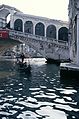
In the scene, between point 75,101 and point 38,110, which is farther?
point 75,101

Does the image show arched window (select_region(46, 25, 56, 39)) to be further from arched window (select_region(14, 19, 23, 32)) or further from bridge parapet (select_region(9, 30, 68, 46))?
arched window (select_region(14, 19, 23, 32))

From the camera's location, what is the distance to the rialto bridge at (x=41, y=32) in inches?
2409

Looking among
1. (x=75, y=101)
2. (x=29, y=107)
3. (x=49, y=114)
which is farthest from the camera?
(x=75, y=101)

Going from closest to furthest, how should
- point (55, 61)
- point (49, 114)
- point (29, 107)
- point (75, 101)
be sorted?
point (49, 114) → point (29, 107) → point (75, 101) → point (55, 61)

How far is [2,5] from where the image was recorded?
6156cm

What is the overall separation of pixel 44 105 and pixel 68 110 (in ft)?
5.42

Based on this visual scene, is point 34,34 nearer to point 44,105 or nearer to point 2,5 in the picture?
point 2,5

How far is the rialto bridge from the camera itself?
61.2 m

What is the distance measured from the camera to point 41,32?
207ft

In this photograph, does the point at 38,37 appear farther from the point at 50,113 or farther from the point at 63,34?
the point at 50,113

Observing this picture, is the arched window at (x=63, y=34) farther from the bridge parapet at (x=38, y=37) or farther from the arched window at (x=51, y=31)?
the bridge parapet at (x=38, y=37)

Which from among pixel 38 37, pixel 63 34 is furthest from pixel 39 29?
pixel 63 34

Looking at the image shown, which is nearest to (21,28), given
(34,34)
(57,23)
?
(34,34)

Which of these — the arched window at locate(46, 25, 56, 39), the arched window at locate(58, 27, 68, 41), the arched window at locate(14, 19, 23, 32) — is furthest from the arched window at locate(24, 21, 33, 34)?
the arched window at locate(58, 27, 68, 41)
